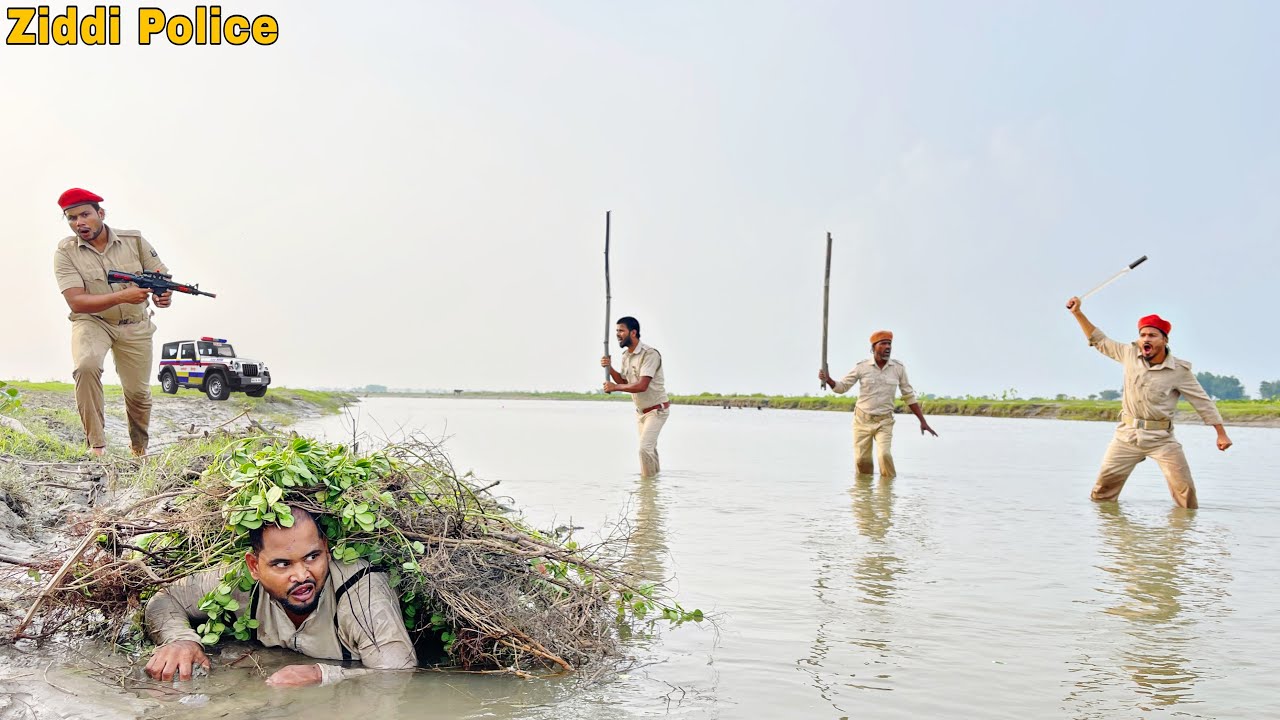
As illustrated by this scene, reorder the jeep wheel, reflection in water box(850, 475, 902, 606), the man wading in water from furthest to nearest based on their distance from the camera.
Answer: the jeep wheel → reflection in water box(850, 475, 902, 606) → the man wading in water

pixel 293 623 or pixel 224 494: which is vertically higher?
pixel 224 494

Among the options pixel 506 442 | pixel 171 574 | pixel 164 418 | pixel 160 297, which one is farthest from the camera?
pixel 506 442

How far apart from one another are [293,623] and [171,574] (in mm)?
822

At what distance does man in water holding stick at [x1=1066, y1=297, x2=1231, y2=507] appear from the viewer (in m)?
11.2

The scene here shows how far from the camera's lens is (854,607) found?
20.3 feet

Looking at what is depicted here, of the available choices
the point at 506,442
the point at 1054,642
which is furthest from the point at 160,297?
the point at 506,442

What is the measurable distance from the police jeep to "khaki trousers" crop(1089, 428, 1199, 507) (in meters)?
24.6

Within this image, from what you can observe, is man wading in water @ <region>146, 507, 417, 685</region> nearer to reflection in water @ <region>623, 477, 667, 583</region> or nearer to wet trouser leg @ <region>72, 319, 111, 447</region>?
reflection in water @ <region>623, 477, 667, 583</region>

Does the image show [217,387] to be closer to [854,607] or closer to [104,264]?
[104,264]

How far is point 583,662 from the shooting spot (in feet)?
15.8

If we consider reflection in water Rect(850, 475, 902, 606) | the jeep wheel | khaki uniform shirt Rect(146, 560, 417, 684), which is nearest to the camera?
khaki uniform shirt Rect(146, 560, 417, 684)

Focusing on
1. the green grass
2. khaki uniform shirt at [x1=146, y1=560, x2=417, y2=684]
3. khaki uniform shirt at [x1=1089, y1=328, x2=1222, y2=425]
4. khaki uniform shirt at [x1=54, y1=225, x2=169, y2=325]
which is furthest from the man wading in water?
khaki uniform shirt at [x1=1089, y1=328, x2=1222, y2=425]

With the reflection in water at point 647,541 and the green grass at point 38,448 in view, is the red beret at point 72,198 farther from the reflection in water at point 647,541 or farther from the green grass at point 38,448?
the reflection in water at point 647,541

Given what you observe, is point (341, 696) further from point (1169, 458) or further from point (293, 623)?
point (1169, 458)
